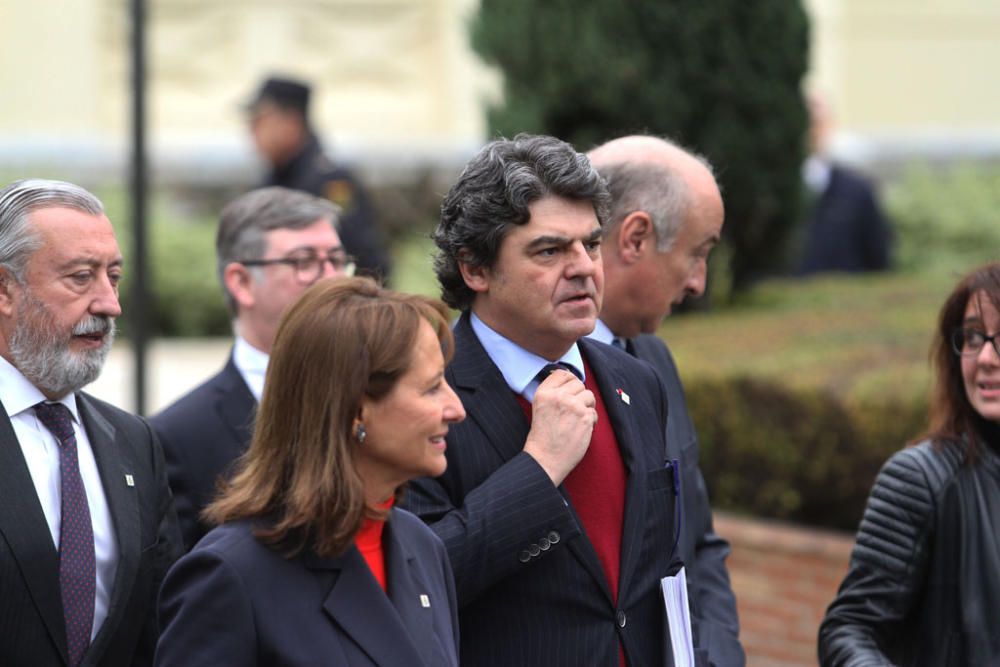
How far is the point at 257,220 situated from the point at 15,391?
1.63 metres

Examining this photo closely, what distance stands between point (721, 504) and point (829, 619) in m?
3.59

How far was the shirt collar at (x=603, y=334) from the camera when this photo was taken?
432 cm

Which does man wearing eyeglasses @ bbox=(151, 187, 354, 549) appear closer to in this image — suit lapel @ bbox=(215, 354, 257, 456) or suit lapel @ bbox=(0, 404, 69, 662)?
suit lapel @ bbox=(215, 354, 257, 456)

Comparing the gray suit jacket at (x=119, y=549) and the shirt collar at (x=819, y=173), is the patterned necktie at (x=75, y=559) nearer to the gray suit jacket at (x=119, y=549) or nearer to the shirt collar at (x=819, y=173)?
the gray suit jacket at (x=119, y=549)

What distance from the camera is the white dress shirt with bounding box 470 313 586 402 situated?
359 cm

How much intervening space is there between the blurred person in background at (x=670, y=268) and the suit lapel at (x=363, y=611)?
1426mm

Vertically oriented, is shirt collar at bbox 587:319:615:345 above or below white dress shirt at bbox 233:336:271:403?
above

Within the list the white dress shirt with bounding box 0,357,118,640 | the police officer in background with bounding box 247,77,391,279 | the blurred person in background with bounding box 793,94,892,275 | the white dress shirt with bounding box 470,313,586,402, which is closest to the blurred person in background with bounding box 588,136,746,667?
the white dress shirt with bounding box 470,313,586,402

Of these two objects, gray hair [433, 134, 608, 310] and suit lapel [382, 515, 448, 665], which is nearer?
suit lapel [382, 515, 448, 665]

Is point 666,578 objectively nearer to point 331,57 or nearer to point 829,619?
point 829,619

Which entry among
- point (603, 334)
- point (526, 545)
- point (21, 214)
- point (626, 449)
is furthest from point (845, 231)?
point (21, 214)

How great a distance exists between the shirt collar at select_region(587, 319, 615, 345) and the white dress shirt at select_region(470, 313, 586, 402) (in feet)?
2.31

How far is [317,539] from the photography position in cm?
292

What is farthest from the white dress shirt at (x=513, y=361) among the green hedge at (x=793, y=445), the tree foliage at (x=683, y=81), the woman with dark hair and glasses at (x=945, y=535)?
the tree foliage at (x=683, y=81)
